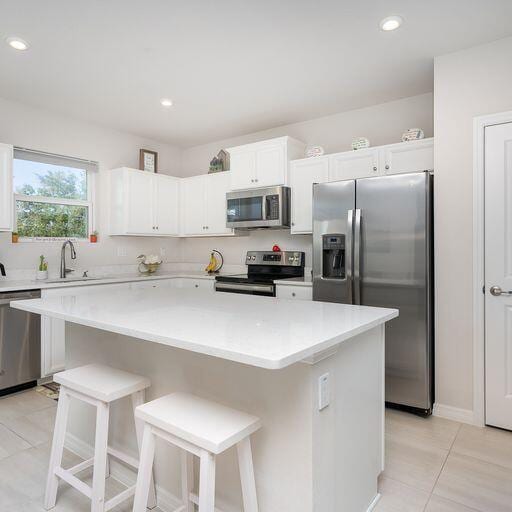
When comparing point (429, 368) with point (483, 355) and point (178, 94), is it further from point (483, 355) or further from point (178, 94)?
point (178, 94)

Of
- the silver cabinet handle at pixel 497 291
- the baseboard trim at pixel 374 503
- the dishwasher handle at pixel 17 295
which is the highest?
the silver cabinet handle at pixel 497 291

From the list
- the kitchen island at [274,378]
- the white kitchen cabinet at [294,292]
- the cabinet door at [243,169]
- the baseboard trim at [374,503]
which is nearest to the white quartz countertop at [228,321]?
the kitchen island at [274,378]

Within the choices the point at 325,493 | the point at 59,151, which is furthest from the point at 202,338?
the point at 59,151

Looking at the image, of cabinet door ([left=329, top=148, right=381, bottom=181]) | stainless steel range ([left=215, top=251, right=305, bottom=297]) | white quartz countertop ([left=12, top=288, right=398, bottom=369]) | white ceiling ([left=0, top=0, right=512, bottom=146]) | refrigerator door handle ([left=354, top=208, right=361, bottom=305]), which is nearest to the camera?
white quartz countertop ([left=12, top=288, right=398, bottom=369])

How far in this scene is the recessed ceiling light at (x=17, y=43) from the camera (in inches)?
98.6

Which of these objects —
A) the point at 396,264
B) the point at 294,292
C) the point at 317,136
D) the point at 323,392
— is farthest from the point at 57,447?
the point at 317,136

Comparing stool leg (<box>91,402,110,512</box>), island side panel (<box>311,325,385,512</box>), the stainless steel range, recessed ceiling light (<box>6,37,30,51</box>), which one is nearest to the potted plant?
the stainless steel range

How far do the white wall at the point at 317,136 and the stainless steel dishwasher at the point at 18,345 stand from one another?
2.32 m

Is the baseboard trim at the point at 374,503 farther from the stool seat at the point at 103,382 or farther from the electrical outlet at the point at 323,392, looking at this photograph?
the stool seat at the point at 103,382

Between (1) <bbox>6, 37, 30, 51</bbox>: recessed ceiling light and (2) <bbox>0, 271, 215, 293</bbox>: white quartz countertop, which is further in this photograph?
(2) <bbox>0, 271, 215, 293</bbox>: white quartz countertop

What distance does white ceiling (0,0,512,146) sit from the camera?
87.0 inches

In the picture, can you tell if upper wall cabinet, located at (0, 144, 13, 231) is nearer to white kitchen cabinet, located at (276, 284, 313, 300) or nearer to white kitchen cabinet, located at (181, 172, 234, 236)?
white kitchen cabinet, located at (181, 172, 234, 236)

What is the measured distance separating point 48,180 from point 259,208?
2289mm

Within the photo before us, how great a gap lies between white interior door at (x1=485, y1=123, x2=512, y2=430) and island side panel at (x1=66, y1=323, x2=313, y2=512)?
73.7 inches
